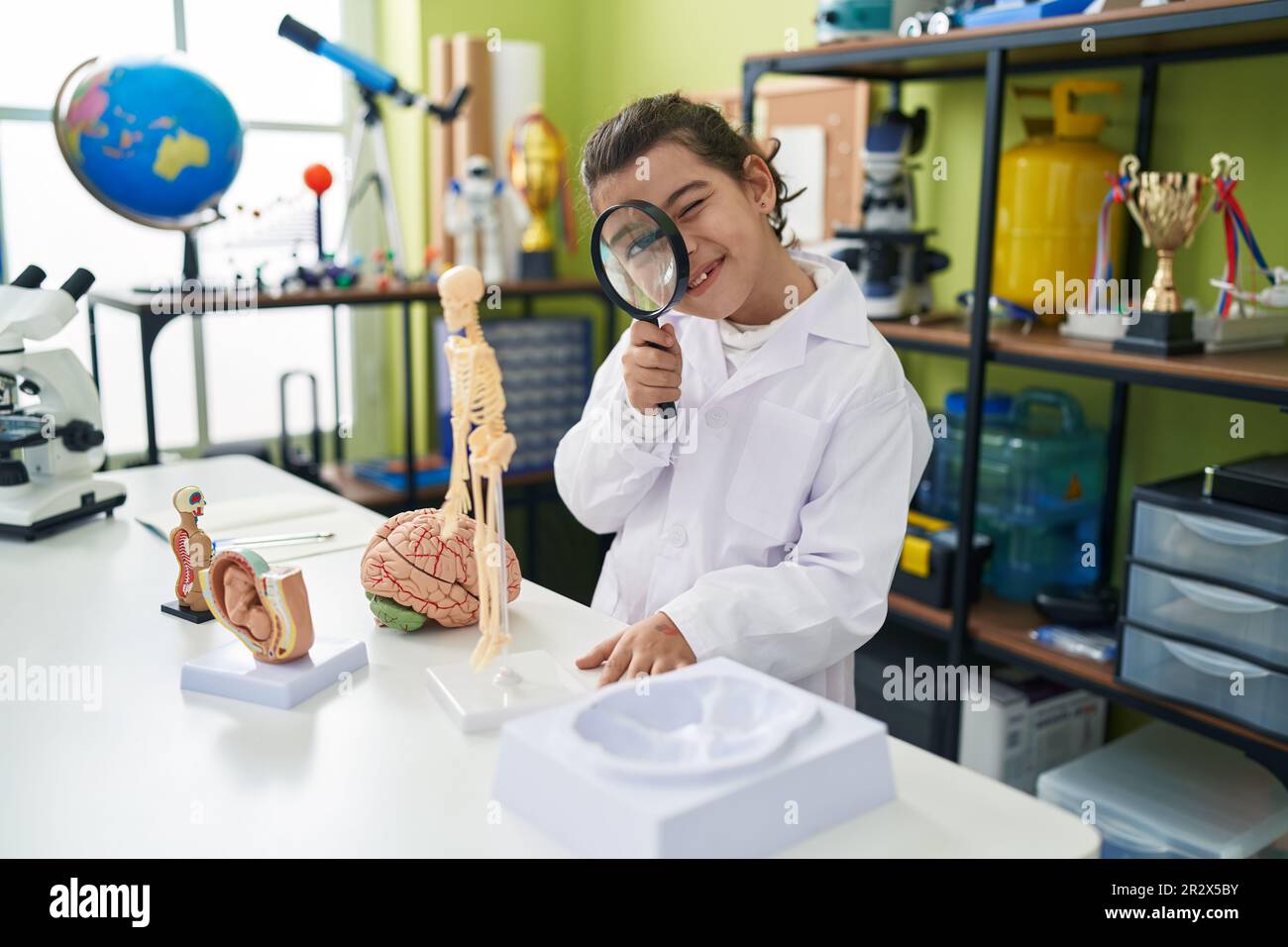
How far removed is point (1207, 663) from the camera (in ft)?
5.89

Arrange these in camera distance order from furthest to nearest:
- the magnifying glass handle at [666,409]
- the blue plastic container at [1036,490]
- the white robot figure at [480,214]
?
the white robot figure at [480,214]
the blue plastic container at [1036,490]
the magnifying glass handle at [666,409]

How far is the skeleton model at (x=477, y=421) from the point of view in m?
0.98

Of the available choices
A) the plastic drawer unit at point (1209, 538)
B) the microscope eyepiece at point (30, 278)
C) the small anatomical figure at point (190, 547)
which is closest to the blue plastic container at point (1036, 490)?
the plastic drawer unit at point (1209, 538)

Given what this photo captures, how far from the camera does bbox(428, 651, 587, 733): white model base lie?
100 cm

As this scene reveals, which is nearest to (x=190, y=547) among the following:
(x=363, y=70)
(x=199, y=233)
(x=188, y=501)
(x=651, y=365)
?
(x=188, y=501)

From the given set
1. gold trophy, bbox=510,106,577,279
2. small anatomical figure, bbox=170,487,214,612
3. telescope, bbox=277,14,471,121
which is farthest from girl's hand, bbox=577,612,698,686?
gold trophy, bbox=510,106,577,279

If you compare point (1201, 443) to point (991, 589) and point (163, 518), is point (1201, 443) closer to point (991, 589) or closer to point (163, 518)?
point (991, 589)

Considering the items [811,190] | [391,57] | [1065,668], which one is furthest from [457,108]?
[1065,668]

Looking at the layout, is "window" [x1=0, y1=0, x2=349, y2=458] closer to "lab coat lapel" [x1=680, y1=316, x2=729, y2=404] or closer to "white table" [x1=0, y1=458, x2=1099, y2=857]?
"lab coat lapel" [x1=680, y1=316, x2=729, y2=404]

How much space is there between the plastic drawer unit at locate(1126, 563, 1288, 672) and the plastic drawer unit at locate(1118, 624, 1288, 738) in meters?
0.02

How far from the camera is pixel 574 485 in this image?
58.7 inches

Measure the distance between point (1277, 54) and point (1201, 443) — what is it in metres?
0.68

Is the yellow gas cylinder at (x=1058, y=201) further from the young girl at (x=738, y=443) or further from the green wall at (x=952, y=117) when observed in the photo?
the young girl at (x=738, y=443)

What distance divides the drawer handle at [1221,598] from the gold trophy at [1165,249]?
1.19 feet
